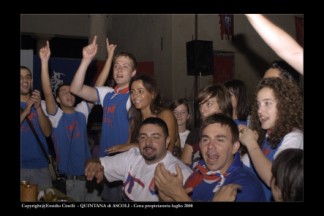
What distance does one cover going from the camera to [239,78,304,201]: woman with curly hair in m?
2.16

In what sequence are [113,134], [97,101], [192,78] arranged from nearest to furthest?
[113,134], [97,101], [192,78]

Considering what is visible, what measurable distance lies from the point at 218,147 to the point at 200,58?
190 inches

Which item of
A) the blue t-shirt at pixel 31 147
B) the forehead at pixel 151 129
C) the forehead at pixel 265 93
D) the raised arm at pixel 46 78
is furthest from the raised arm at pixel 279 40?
the blue t-shirt at pixel 31 147

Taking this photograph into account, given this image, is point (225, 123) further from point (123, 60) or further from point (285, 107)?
point (123, 60)

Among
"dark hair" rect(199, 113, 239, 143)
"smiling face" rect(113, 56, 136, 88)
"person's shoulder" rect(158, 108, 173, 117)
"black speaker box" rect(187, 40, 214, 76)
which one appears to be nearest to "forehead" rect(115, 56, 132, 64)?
"smiling face" rect(113, 56, 136, 88)

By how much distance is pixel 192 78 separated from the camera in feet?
31.7

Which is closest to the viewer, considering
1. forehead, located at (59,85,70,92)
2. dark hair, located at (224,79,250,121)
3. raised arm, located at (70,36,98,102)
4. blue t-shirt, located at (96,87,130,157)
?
dark hair, located at (224,79,250,121)

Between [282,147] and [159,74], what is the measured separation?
789 cm

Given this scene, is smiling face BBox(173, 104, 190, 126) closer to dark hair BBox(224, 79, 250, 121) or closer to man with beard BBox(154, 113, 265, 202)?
dark hair BBox(224, 79, 250, 121)

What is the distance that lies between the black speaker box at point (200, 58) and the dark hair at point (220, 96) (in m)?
3.75

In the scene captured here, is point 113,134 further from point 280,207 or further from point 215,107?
point 280,207

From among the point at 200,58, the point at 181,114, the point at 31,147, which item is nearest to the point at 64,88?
the point at 31,147
